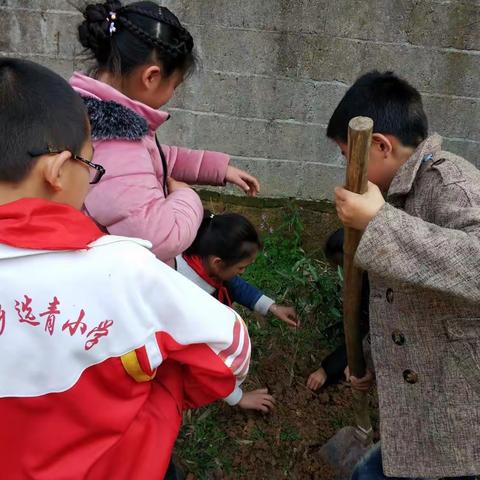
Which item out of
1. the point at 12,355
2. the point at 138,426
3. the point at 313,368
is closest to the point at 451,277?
the point at 138,426

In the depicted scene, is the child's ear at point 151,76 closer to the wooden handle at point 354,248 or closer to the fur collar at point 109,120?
the fur collar at point 109,120

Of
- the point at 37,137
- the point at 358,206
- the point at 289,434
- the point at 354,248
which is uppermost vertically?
the point at 37,137

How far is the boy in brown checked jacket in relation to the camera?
4.28ft

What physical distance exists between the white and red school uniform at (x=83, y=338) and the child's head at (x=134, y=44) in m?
A: 0.68

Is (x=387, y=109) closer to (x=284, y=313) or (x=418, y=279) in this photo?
(x=418, y=279)

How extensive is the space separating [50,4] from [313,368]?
2.63 metres

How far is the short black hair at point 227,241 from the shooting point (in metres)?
2.20

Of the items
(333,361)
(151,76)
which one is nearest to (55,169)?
(151,76)

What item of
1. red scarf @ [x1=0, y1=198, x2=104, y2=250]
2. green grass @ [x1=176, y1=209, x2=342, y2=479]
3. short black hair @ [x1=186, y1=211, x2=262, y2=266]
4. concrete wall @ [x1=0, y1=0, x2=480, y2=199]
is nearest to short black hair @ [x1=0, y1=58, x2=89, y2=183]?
red scarf @ [x1=0, y1=198, x2=104, y2=250]

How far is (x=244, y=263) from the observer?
2.24 metres

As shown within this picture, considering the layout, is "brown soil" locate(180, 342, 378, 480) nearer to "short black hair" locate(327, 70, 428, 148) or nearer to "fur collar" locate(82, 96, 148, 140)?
"short black hair" locate(327, 70, 428, 148)

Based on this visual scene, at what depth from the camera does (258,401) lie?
257 centimetres

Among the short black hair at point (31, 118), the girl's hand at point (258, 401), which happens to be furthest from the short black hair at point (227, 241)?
the short black hair at point (31, 118)

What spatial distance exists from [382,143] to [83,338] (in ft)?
3.53
